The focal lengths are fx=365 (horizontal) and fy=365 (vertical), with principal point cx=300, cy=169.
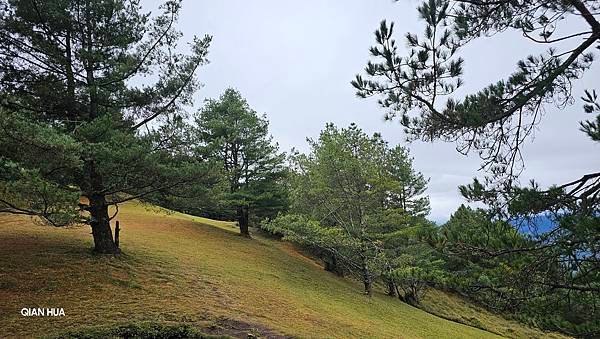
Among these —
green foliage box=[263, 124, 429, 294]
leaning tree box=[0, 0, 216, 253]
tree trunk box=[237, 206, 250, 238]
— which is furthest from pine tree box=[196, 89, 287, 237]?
leaning tree box=[0, 0, 216, 253]

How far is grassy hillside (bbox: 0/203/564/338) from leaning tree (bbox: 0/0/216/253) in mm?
1178

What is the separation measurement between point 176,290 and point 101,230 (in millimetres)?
2673

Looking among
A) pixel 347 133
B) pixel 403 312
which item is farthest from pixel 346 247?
pixel 347 133

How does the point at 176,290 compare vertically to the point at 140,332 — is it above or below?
above

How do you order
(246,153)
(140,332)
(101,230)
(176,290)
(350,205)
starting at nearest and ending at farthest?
(140,332), (176,290), (101,230), (350,205), (246,153)

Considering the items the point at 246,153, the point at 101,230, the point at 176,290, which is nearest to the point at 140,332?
the point at 176,290

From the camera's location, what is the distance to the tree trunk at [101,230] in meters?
8.52

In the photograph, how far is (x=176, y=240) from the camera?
14062 mm

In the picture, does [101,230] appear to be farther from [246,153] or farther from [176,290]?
[246,153]

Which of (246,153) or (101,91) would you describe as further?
(246,153)

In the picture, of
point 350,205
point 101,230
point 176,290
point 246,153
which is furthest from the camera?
point 246,153

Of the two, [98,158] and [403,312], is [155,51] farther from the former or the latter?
[403,312]

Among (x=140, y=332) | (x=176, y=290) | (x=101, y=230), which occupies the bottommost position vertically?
(x=140, y=332)

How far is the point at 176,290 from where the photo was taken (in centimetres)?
789
